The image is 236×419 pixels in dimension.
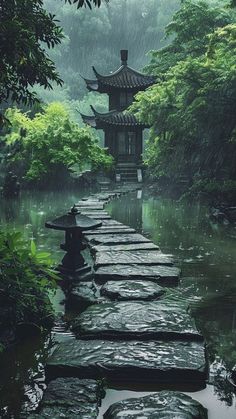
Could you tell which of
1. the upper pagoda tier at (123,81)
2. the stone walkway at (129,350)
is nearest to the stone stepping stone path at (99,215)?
the stone walkway at (129,350)

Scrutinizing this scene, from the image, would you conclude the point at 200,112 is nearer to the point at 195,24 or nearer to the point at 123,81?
the point at 195,24

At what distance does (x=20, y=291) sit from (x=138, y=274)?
1713mm

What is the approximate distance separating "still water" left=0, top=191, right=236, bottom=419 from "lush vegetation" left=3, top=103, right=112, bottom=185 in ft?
33.3

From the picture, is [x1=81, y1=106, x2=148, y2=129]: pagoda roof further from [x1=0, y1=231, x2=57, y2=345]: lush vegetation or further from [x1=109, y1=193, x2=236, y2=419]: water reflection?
[x1=0, y1=231, x2=57, y2=345]: lush vegetation

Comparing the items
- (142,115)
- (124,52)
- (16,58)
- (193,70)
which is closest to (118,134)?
(124,52)

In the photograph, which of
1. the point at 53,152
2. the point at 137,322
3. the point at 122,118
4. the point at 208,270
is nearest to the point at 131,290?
the point at 137,322

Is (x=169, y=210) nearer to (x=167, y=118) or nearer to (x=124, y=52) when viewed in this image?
(x=167, y=118)

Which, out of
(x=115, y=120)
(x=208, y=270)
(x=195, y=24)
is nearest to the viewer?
(x=208, y=270)

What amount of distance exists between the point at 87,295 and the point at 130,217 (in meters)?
7.87

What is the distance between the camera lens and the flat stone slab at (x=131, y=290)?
178 inches

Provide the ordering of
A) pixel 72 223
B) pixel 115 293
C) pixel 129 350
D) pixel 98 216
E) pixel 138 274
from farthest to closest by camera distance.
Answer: pixel 98 216, pixel 72 223, pixel 138 274, pixel 115 293, pixel 129 350

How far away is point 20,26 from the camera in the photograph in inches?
169

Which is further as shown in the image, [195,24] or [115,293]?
[195,24]

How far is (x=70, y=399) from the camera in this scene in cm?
268
